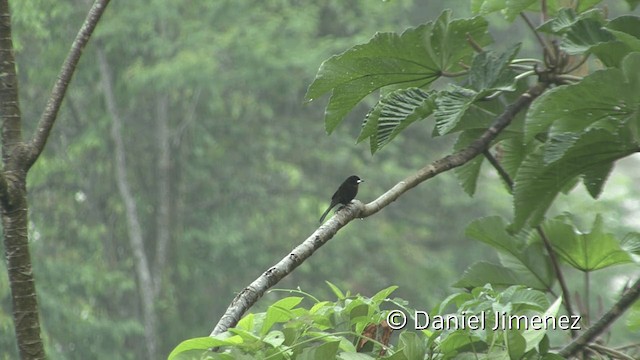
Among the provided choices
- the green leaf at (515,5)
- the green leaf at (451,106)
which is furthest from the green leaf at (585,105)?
the green leaf at (515,5)

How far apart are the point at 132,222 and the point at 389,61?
1158 centimetres

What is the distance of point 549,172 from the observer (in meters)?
1.96

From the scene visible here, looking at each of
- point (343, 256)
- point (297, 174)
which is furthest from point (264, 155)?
point (343, 256)

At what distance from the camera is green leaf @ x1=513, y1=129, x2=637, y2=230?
1.92m

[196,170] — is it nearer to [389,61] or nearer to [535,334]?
[389,61]

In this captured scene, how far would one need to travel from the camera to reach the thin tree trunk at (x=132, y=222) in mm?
13156

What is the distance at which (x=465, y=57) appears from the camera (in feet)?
7.34

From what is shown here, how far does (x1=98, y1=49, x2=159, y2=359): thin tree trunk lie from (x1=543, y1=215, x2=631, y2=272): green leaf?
37.0 feet

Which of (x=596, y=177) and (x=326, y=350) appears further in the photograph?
(x=596, y=177)

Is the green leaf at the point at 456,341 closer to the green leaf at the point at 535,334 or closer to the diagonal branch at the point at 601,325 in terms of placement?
the green leaf at the point at 535,334

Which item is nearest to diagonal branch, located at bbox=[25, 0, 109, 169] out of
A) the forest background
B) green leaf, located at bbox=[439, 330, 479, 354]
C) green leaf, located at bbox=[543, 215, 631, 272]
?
green leaf, located at bbox=[439, 330, 479, 354]

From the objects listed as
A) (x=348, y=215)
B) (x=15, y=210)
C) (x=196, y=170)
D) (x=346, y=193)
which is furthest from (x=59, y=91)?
(x=196, y=170)

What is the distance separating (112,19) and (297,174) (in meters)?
3.16

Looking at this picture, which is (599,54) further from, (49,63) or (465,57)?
(49,63)
